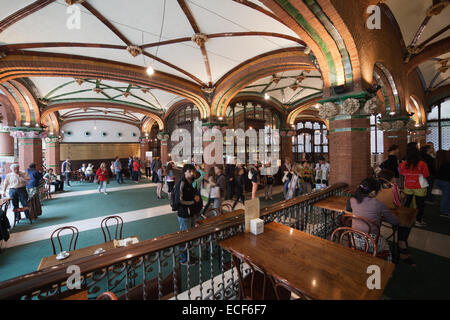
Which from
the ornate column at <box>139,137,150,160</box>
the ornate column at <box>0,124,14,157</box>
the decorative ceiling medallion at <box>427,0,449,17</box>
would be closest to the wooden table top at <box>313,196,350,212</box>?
the decorative ceiling medallion at <box>427,0,449,17</box>

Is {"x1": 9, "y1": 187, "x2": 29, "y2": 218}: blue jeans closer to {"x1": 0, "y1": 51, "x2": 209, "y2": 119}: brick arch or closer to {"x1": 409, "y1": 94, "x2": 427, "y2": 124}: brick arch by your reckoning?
{"x1": 0, "y1": 51, "x2": 209, "y2": 119}: brick arch

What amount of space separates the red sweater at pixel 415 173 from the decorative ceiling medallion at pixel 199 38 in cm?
543

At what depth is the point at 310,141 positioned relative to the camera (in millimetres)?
16062

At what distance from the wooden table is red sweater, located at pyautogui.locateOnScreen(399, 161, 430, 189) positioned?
3.31 m

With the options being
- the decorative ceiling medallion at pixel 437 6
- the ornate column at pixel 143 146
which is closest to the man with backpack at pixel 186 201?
the decorative ceiling medallion at pixel 437 6

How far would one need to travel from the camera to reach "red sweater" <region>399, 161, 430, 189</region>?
3.68m

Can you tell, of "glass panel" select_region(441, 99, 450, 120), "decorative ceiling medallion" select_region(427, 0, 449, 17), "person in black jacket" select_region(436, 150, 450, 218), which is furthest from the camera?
"glass panel" select_region(441, 99, 450, 120)

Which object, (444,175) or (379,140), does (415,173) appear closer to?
(444,175)

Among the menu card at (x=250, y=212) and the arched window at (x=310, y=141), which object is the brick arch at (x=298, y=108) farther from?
the menu card at (x=250, y=212)

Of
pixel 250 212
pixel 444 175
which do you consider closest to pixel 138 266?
pixel 250 212
